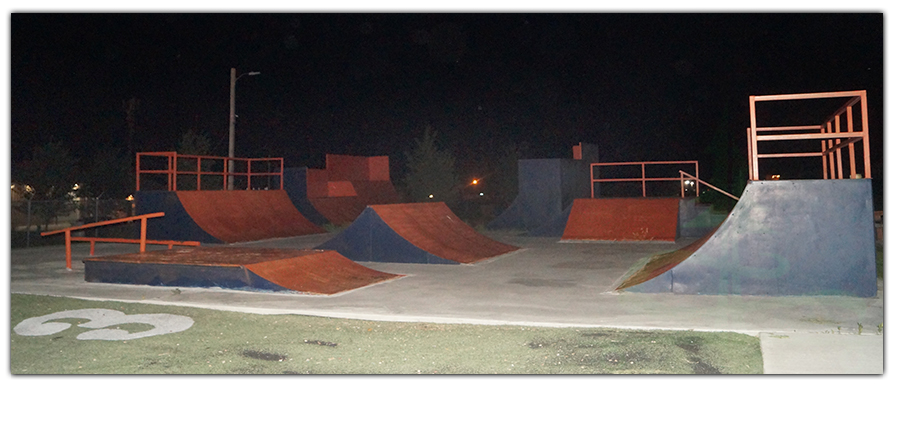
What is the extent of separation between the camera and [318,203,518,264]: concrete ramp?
12.8m

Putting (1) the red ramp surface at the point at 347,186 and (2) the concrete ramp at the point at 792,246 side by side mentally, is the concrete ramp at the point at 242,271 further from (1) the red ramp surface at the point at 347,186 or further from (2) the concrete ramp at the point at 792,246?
(1) the red ramp surface at the point at 347,186

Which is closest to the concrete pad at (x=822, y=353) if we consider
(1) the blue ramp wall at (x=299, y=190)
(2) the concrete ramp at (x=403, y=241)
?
(2) the concrete ramp at (x=403, y=241)

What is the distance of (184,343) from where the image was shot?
607 cm

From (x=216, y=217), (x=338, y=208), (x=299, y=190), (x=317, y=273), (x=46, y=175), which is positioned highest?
(x=46, y=175)

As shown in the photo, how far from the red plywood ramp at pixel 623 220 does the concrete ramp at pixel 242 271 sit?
27.2ft

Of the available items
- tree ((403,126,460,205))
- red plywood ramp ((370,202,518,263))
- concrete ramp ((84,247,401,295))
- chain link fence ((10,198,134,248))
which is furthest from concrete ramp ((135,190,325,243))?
tree ((403,126,460,205))

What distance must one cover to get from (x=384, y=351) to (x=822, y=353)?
3640mm

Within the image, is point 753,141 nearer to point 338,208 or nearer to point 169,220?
point 169,220

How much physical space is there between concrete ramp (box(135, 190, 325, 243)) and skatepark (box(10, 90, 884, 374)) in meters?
2.99

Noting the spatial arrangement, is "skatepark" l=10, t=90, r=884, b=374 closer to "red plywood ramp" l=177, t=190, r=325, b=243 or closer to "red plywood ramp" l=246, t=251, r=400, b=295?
"red plywood ramp" l=246, t=251, r=400, b=295

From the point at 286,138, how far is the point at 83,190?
734 inches

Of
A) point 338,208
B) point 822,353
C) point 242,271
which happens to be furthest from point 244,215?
point 822,353

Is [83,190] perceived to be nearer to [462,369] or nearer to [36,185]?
[36,185]

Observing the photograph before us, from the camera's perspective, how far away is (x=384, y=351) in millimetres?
5727
